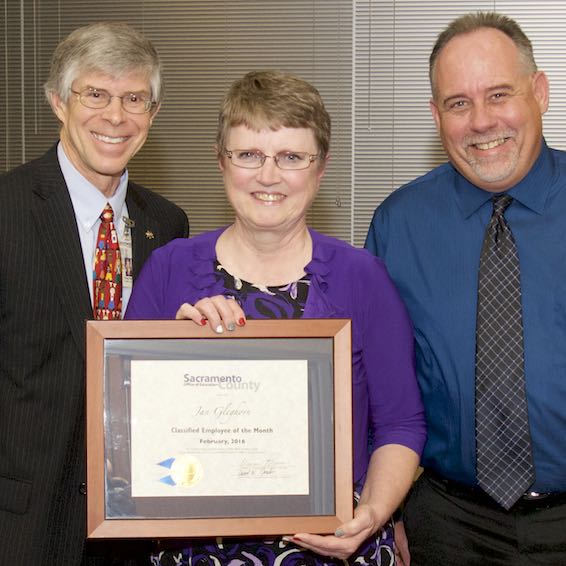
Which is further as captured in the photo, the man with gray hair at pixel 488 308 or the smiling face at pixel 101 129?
the smiling face at pixel 101 129

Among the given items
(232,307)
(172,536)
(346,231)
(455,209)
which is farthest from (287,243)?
(346,231)

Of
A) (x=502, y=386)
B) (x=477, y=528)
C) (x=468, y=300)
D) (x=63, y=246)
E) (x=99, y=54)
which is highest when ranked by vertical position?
(x=99, y=54)

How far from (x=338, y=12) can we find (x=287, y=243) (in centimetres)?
288

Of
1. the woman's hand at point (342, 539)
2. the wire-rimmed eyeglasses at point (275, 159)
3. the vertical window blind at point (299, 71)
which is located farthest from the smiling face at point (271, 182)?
the vertical window blind at point (299, 71)

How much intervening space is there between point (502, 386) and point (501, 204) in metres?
0.48

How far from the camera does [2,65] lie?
4.98m

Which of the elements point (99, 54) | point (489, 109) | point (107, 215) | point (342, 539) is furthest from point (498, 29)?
point (342, 539)

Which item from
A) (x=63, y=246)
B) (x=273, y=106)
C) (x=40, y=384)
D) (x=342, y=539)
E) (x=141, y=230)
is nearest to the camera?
(x=342, y=539)

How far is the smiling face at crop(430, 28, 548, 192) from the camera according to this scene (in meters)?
2.36

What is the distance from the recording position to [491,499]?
7.55ft

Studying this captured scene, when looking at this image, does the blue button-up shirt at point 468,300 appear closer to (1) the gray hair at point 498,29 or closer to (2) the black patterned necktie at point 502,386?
(2) the black patterned necktie at point 502,386

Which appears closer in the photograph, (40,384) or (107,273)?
(40,384)

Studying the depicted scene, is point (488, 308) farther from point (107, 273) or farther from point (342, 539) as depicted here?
point (107, 273)

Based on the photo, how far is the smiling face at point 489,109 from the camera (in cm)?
236
